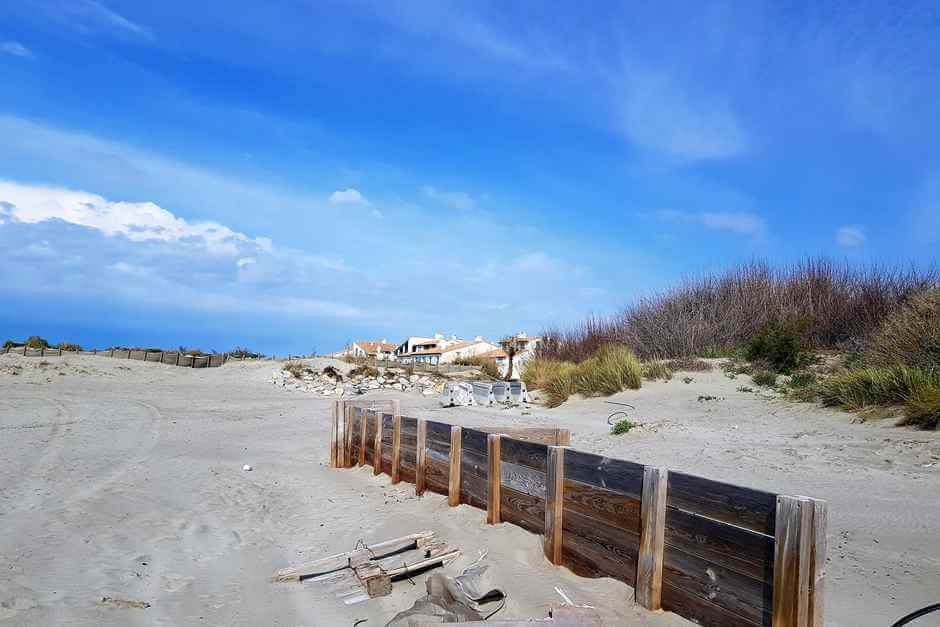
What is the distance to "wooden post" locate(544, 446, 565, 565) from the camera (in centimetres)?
629

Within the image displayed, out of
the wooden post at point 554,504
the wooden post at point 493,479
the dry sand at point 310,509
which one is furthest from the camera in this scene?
the wooden post at point 493,479

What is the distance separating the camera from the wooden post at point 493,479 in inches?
299

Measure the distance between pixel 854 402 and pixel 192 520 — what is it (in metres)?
12.2

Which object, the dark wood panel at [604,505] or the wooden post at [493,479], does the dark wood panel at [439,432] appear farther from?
the dark wood panel at [604,505]

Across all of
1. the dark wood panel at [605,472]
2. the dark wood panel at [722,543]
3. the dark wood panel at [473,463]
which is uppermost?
the dark wood panel at [605,472]

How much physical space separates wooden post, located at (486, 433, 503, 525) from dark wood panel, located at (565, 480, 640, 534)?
4.90ft

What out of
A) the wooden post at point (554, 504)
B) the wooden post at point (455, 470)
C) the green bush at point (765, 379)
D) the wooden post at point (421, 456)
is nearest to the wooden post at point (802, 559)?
the wooden post at point (554, 504)

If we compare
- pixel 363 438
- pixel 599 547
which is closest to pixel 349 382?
pixel 363 438

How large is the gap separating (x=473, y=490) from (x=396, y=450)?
282 cm

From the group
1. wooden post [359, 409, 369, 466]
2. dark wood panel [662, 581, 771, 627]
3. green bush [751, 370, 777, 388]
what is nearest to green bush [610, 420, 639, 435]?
green bush [751, 370, 777, 388]

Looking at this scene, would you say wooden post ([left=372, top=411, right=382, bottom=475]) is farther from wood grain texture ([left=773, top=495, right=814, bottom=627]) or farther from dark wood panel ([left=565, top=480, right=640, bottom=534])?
wood grain texture ([left=773, top=495, right=814, bottom=627])

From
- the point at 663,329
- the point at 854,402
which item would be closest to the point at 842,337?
the point at 663,329

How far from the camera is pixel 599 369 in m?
21.3

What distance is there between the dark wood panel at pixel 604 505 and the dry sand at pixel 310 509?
1.86 ft
